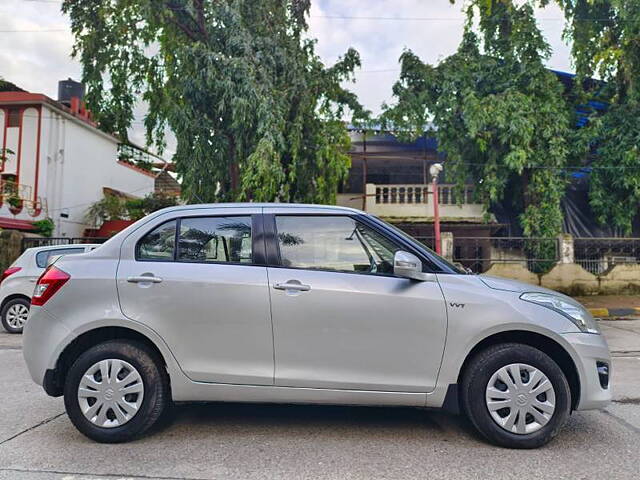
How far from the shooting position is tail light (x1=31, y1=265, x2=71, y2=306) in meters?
3.38

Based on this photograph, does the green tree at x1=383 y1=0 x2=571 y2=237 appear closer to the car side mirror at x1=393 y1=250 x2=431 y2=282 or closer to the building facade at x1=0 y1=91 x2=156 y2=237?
the car side mirror at x1=393 y1=250 x2=431 y2=282

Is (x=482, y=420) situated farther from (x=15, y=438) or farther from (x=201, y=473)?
(x=15, y=438)

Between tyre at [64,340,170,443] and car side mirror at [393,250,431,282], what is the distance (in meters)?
1.82

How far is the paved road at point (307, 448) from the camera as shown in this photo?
2.82 meters

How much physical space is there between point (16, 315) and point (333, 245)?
7.70 meters

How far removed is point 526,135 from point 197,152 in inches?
360

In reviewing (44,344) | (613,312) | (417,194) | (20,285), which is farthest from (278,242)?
(417,194)

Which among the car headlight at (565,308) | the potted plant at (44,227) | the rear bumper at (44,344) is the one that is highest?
the potted plant at (44,227)

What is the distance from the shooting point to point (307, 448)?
124 inches

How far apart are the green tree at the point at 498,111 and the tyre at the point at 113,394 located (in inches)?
488

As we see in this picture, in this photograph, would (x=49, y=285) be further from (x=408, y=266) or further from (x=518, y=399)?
(x=518, y=399)

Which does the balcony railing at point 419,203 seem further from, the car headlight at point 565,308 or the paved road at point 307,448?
the car headlight at point 565,308

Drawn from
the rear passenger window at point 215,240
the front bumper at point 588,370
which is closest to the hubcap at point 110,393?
the rear passenger window at point 215,240

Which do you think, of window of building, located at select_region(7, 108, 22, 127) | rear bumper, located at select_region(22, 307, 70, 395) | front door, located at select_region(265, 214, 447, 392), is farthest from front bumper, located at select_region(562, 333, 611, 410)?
window of building, located at select_region(7, 108, 22, 127)
